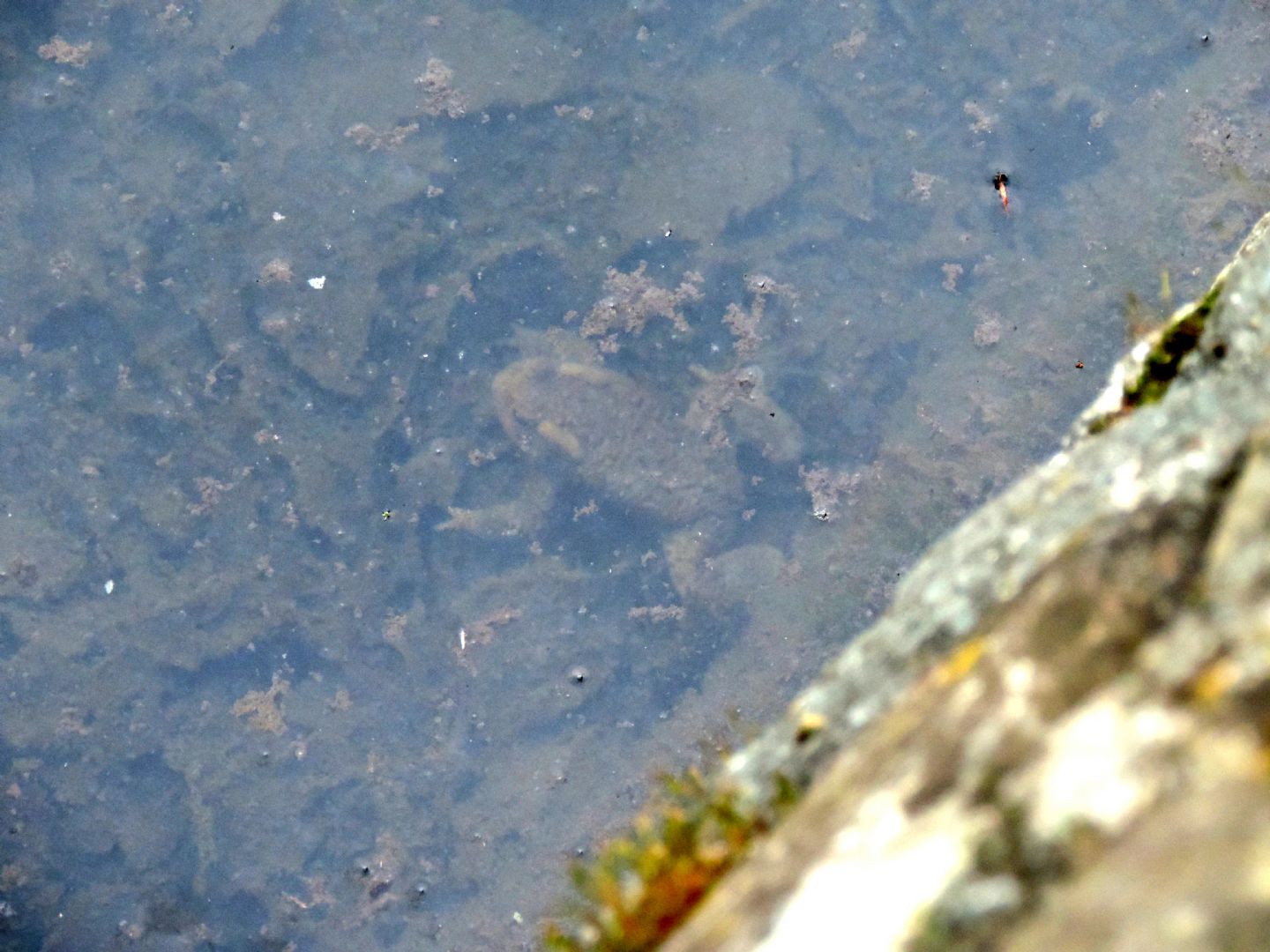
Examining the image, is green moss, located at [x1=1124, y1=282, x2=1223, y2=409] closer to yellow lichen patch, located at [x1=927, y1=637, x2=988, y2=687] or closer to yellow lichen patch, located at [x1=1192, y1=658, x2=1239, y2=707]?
yellow lichen patch, located at [x1=927, y1=637, x2=988, y2=687]

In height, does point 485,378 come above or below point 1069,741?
below

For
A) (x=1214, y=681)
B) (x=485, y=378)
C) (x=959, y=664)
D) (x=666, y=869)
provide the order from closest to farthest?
(x=1214, y=681), (x=959, y=664), (x=666, y=869), (x=485, y=378)

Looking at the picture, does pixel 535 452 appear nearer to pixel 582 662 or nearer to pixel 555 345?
pixel 555 345

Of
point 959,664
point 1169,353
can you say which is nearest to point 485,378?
point 1169,353

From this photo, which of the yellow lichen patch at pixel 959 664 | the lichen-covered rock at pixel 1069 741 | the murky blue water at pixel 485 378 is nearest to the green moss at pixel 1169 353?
the lichen-covered rock at pixel 1069 741

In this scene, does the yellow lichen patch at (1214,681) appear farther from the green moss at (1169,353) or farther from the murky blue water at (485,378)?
the murky blue water at (485,378)

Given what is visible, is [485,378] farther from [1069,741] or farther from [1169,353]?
[1069,741]

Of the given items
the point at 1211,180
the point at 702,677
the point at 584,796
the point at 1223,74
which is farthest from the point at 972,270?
the point at 584,796
